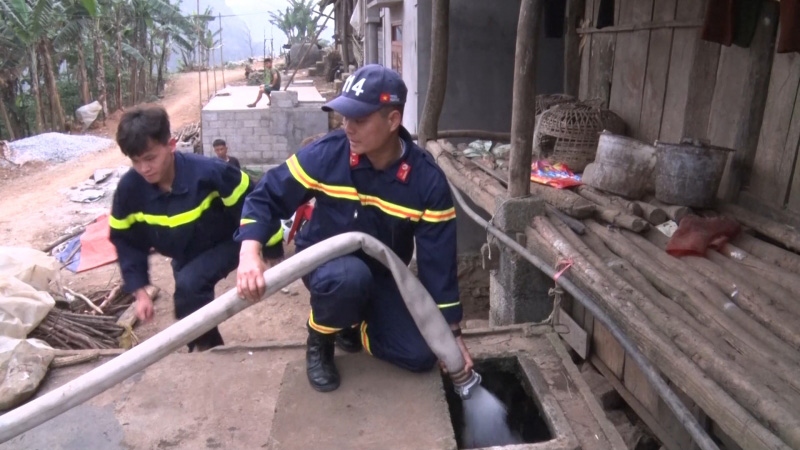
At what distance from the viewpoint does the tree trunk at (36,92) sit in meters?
16.8

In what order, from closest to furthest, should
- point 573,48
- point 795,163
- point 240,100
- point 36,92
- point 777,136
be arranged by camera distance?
point 795,163
point 777,136
point 573,48
point 240,100
point 36,92

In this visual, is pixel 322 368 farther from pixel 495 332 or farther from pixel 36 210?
pixel 36 210

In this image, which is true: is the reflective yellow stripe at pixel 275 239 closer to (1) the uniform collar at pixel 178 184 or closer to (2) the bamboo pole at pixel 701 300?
(1) the uniform collar at pixel 178 184

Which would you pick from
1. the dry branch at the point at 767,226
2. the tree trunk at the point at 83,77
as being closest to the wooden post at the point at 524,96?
the dry branch at the point at 767,226

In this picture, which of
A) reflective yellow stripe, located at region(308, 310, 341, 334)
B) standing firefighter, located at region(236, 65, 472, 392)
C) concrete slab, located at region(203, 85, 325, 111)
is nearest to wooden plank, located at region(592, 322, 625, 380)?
standing firefighter, located at region(236, 65, 472, 392)

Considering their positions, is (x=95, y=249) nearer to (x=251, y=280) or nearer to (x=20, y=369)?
(x=20, y=369)

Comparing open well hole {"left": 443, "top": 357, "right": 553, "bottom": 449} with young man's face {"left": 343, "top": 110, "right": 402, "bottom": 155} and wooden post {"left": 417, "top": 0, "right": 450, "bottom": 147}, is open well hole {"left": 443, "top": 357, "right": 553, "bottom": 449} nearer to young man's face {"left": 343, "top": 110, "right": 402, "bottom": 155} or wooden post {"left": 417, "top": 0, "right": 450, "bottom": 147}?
young man's face {"left": 343, "top": 110, "right": 402, "bottom": 155}

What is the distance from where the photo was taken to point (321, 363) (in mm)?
2920

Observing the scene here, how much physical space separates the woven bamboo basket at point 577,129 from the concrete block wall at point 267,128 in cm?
866

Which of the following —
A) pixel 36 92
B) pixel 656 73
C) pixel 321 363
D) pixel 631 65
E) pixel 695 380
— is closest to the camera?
pixel 695 380

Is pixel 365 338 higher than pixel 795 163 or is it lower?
lower

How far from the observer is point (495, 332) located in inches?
138

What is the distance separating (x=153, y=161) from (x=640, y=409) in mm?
3219

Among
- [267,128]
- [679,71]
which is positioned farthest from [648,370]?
[267,128]
